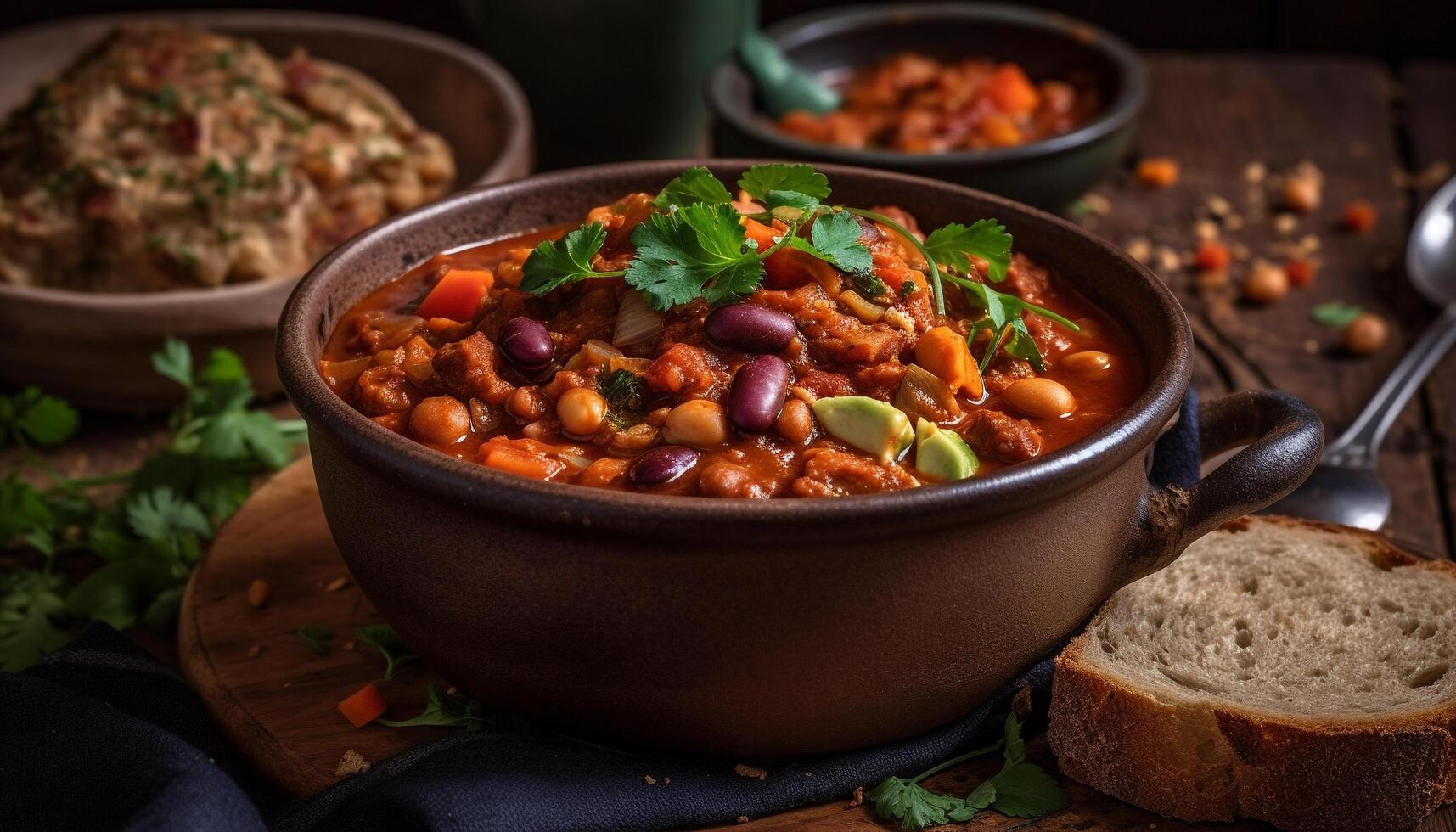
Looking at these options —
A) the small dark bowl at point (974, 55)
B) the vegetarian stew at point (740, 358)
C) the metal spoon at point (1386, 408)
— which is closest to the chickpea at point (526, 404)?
the vegetarian stew at point (740, 358)

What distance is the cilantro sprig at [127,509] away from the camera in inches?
139

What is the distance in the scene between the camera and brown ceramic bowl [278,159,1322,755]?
95.2 inches

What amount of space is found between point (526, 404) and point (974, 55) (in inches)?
168

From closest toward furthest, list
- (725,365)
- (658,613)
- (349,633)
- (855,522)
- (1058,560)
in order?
(855,522)
(658,613)
(1058,560)
(725,365)
(349,633)

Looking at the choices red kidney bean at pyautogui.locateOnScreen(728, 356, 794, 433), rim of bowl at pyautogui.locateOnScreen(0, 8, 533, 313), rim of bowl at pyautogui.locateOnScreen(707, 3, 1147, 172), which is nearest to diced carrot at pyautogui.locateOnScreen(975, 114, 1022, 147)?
rim of bowl at pyautogui.locateOnScreen(707, 3, 1147, 172)

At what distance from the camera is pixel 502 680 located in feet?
9.15

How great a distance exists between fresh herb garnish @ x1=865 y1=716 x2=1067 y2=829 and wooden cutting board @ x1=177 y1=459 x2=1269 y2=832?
0.03 meters

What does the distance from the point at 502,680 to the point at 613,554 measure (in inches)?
19.4

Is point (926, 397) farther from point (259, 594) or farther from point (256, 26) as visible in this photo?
point (256, 26)

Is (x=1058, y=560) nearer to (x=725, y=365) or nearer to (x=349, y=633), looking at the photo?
(x=725, y=365)

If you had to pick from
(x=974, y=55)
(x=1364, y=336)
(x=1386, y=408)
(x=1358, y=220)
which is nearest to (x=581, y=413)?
(x=1386, y=408)

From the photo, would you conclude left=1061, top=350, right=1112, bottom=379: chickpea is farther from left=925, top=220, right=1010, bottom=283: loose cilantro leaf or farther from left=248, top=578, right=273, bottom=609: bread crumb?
left=248, top=578, right=273, bottom=609: bread crumb

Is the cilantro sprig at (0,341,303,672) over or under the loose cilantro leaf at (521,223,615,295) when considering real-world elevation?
under

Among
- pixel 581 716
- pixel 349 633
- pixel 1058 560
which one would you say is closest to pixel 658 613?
pixel 581 716
